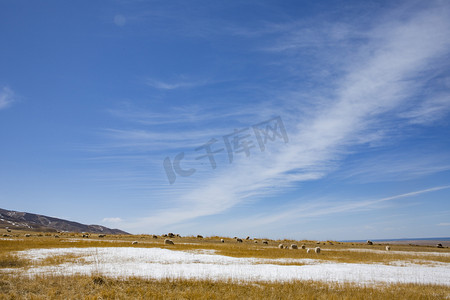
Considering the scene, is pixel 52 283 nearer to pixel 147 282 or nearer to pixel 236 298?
pixel 147 282

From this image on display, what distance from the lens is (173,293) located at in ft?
47.3

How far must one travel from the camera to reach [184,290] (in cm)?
1534

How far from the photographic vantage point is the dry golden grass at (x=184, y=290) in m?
14.1

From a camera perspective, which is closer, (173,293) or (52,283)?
(173,293)

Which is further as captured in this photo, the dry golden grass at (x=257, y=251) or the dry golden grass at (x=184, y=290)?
the dry golden grass at (x=257, y=251)

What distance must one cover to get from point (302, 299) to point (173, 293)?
6019 millimetres

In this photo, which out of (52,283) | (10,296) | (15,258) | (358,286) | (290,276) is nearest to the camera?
(10,296)

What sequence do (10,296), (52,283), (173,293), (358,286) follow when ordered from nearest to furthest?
(10,296)
(173,293)
(52,283)
(358,286)

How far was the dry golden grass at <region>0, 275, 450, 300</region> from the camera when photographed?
46.3 feet

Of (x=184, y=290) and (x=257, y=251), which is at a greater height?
(x=257, y=251)

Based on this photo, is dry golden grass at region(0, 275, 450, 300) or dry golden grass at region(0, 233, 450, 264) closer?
dry golden grass at region(0, 275, 450, 300)

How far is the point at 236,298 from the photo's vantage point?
14.1 m

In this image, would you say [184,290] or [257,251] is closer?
[184,290]

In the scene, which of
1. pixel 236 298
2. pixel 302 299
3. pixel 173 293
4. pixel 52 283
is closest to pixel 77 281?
pixel 52 283
